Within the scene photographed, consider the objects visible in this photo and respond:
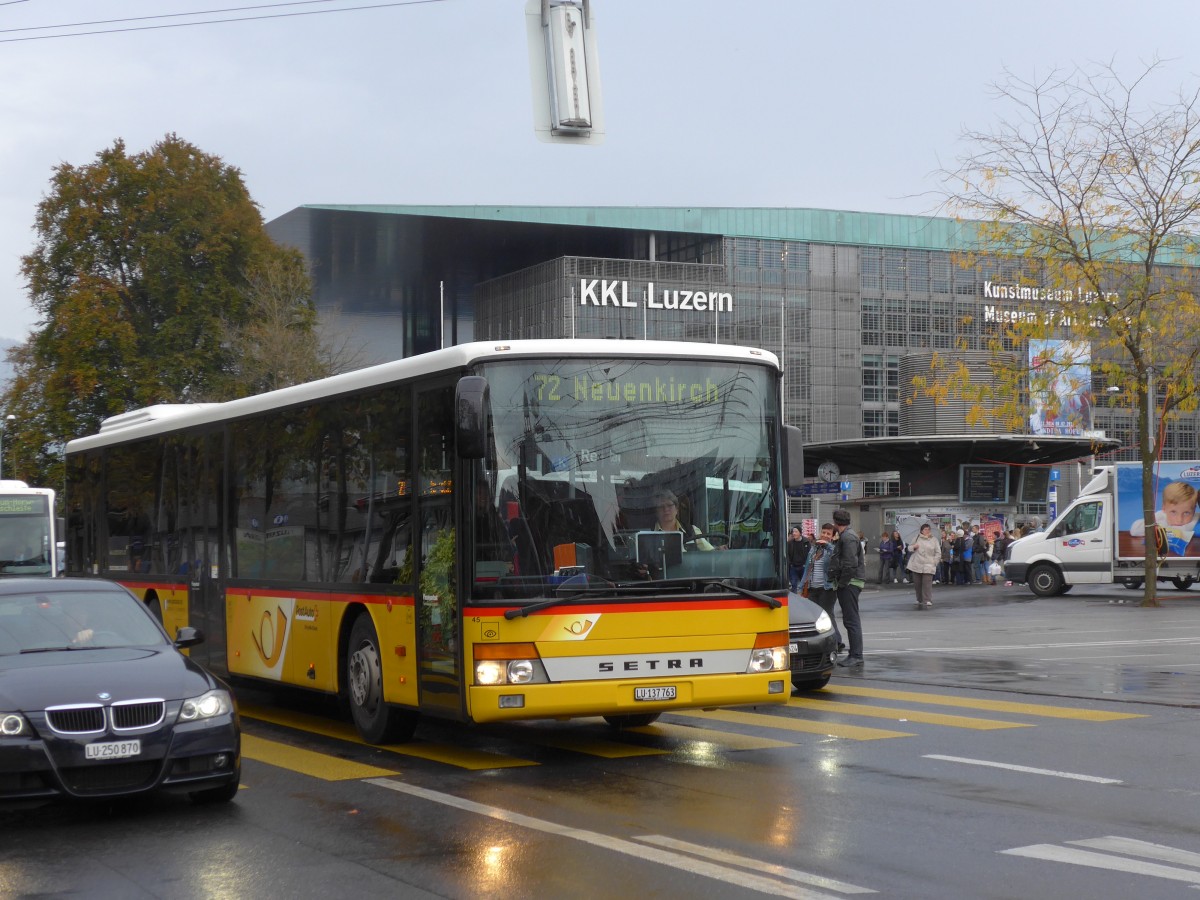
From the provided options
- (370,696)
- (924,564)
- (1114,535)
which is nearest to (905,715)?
(370,696)

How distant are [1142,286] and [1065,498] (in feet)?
208

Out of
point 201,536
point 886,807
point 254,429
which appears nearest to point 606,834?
point 886,807

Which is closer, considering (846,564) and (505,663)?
(505,663)

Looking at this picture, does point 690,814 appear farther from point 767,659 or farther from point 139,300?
point 139,300

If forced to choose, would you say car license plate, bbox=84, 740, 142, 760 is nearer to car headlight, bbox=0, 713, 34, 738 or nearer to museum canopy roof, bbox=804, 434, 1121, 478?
→ car headlight, bbox=0, 713, 34, 738

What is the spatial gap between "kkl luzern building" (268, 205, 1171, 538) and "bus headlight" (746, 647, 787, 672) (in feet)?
220

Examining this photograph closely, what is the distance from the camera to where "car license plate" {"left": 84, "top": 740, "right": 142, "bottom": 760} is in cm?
798

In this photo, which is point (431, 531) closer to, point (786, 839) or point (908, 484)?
point (786, 839)

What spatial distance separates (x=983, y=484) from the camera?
45.8 m

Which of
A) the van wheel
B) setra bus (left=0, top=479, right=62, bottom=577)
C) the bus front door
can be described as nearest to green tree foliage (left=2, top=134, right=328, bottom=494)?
setra bus (left=0, top=479, right=62, bottom=577)

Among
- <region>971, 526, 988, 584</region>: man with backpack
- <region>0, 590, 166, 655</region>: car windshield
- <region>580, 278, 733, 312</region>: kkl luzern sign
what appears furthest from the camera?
<region>580, 278, 733, 312</region>: kkl luzern sign

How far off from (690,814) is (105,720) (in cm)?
318

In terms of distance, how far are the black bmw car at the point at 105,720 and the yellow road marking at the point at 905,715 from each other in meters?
6.23

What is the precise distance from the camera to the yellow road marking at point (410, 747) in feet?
34.7
